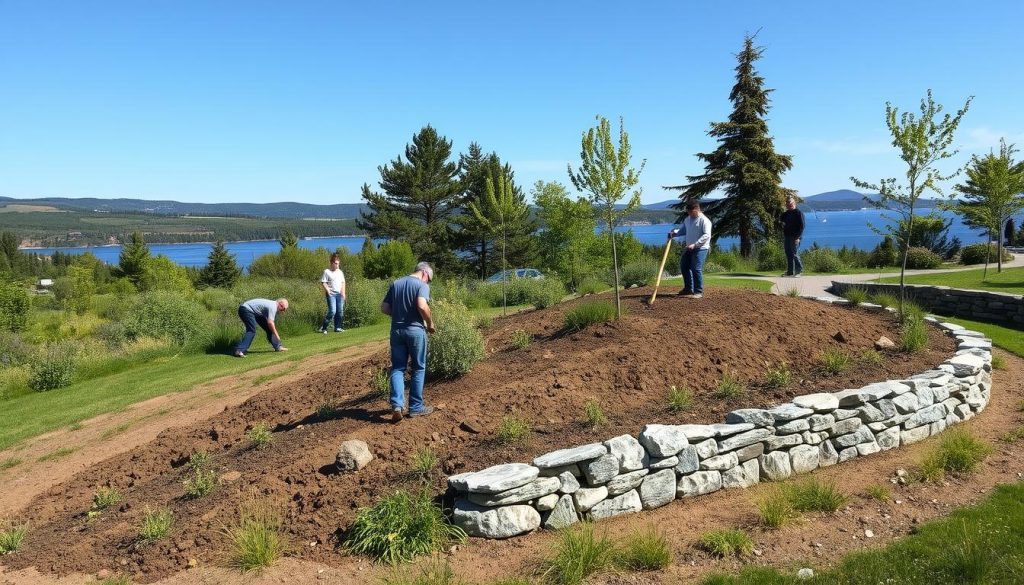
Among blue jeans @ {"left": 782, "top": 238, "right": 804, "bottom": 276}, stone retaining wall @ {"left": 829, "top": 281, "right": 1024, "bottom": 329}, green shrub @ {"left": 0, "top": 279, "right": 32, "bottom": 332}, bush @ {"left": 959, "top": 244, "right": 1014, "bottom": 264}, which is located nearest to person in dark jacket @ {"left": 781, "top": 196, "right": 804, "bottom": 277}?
blue jeans @ {"left": 782, "top": 238, "right": 804, "bottom": 276}

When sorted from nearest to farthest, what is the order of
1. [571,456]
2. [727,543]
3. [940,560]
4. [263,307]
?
[940,560] → [727,543] → [571,456] → [263,307]

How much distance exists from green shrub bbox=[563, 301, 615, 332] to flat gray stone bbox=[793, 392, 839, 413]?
2692mm

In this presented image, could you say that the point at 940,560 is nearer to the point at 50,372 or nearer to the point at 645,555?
the point at 645,555

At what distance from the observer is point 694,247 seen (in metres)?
8.76

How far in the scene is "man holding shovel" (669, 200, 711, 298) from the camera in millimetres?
8727

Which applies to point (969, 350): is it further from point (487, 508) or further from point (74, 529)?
point (74, 529)

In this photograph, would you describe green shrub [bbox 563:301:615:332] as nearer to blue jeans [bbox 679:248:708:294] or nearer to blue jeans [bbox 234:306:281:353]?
blue jeans [bbox 679:248:708:294]

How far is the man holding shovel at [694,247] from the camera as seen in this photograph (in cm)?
873

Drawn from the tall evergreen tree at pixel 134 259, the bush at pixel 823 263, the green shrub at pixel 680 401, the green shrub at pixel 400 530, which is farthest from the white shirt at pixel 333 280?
the tall evergreen tree at pixel 134 259

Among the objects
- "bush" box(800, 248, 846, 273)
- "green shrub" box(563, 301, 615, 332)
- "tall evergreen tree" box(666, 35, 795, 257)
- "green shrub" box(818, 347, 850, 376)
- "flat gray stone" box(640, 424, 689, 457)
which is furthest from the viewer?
"tall evergreen tree" box(666, 35, 795, 257)

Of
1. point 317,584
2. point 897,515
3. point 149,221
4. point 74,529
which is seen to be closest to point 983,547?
point 897,515

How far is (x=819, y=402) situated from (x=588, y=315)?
3.00m

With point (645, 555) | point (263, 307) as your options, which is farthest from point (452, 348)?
point (263, 307)

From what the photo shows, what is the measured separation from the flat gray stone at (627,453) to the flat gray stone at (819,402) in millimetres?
1846
